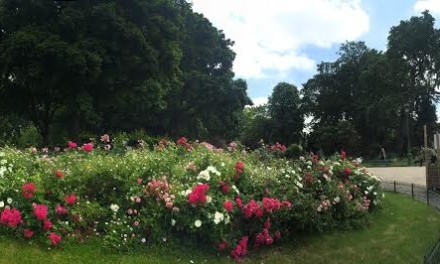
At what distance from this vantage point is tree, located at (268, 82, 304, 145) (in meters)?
84.3

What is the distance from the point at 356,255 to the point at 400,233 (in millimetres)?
1908

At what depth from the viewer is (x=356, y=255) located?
9.07 metres

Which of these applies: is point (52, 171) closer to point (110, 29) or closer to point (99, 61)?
point (99, 61)

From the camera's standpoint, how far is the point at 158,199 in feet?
26.3

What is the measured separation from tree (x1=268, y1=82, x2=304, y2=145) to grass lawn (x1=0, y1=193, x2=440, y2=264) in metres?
71.2

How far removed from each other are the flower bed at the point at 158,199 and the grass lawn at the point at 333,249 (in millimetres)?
194

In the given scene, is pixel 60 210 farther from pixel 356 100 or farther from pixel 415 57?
pixel 356 100

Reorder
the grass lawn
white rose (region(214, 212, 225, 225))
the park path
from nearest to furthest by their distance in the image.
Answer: the grass lawn < white rose (region(214, 212, 225, 225)) < the park path

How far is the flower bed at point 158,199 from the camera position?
296 inches

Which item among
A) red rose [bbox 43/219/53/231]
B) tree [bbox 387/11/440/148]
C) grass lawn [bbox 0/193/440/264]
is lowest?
grass lawn [bbox 0/193/440/264]

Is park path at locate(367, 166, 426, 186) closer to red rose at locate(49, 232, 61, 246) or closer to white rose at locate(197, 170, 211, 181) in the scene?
white rose at locate(197, 170, 211, 181)

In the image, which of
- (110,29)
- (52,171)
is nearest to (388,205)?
(52,171)

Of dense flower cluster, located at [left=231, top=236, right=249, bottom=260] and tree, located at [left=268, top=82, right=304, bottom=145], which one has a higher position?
tree, located at [left=268, top=82, right=304, bottom=145]

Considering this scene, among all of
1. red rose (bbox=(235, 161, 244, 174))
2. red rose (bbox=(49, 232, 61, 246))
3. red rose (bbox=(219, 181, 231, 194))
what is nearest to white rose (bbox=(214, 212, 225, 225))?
red rose (bbox=(219, 181, 231, 194))
